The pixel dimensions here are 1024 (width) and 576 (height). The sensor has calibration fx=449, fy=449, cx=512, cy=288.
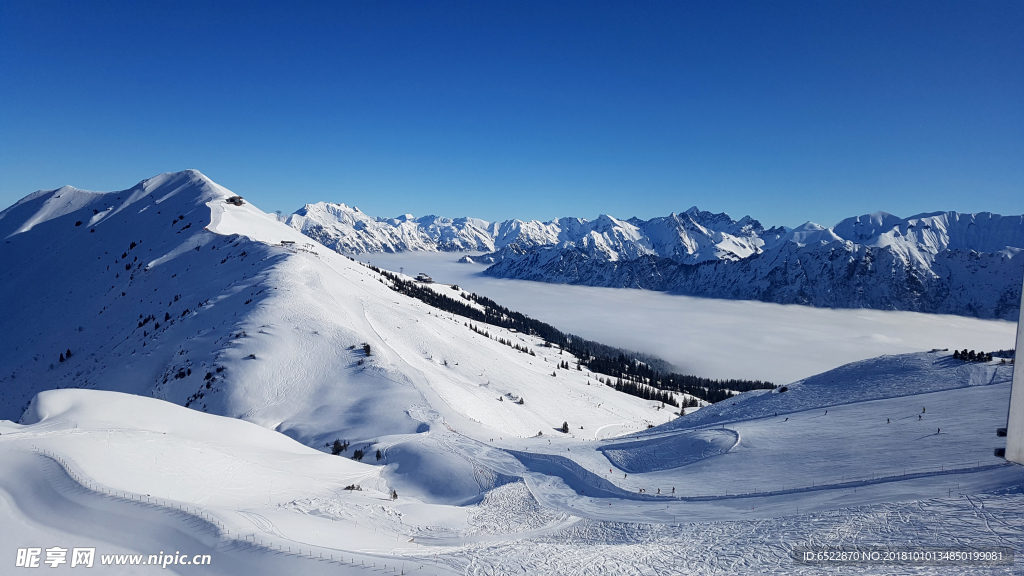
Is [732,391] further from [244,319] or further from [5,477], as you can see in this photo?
[5,477]

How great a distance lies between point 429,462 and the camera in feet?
124

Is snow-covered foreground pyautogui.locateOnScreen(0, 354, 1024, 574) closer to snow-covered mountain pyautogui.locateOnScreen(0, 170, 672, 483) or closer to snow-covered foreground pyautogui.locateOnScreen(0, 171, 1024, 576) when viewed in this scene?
snow-covered foreground pyautogui.locateOnScreen(0, 171, 1024, 576)

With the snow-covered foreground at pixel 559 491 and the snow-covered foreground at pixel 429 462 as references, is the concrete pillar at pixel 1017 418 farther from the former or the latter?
the snow-covered foreground at pixel 429 462

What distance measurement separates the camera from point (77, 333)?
297 ft

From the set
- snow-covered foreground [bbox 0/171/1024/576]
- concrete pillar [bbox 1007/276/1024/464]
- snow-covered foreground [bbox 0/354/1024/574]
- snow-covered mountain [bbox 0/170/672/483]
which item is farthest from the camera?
snow-covered mountain [bbox 0/170/672/483]

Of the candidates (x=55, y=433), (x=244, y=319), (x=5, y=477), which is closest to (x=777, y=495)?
(x=5, y=477)

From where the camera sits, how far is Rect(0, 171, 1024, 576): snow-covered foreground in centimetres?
1886

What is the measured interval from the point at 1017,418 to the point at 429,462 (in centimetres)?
Answer: 3638

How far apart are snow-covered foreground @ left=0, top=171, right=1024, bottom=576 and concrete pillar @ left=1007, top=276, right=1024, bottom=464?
40.2 feet

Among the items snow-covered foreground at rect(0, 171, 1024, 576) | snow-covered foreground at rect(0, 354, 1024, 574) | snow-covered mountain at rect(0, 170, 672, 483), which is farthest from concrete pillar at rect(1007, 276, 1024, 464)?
snow-covered mountain at rect(0, 170, 672, 483)

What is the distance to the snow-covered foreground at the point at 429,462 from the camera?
18.9m

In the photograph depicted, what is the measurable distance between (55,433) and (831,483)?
4652 centimetres

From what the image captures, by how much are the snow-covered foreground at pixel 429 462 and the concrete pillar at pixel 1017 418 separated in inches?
483

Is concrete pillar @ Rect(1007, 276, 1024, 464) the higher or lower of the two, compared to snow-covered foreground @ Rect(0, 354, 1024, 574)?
higher
